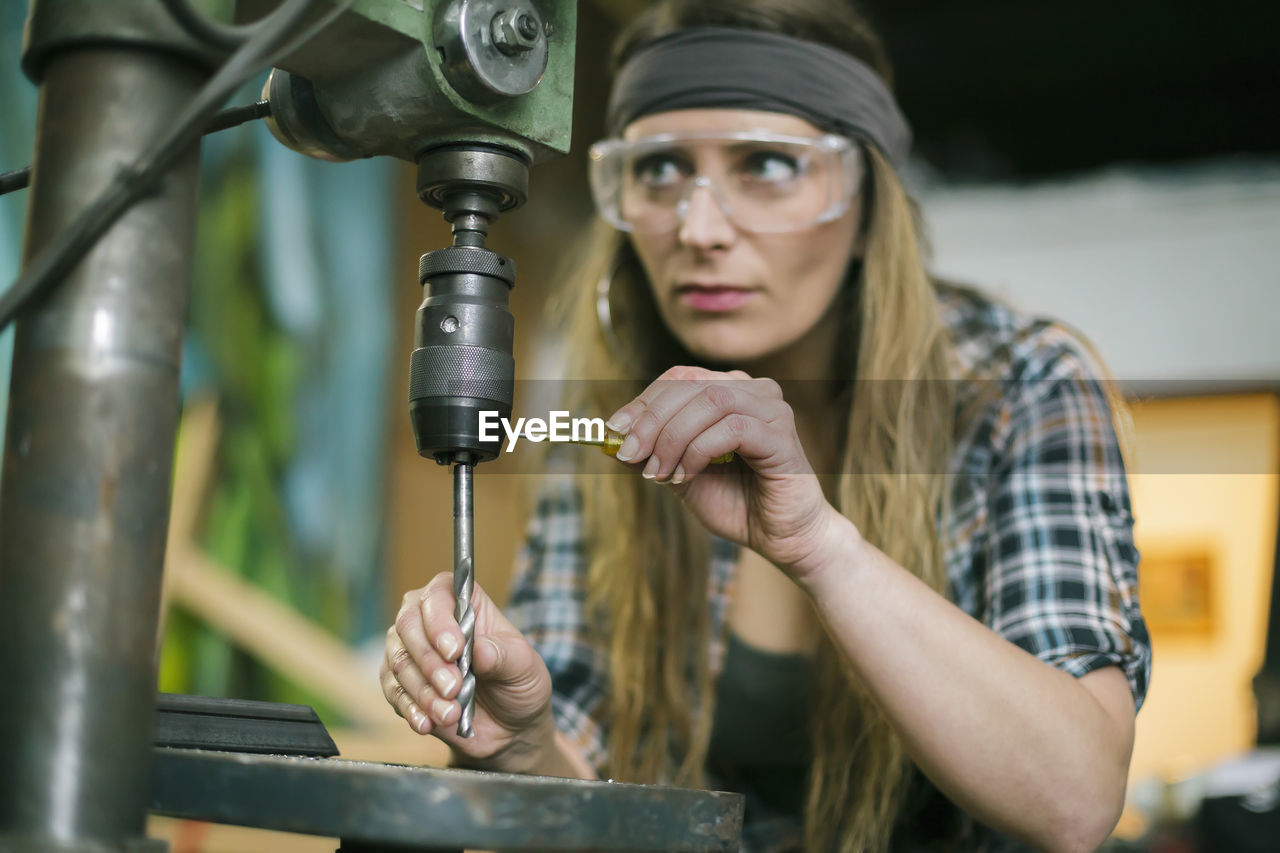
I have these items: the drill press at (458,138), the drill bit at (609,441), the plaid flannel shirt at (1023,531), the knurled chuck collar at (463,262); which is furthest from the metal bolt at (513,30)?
the plaid flannel shirt at (1023,531)

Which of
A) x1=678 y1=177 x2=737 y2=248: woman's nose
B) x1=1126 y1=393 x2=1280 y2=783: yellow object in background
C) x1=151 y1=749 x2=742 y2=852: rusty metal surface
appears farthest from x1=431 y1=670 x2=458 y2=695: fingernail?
x1=1126 y1=393 x2=1280 y2=783: yellow object in background

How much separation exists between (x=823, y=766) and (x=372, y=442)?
2156 mm

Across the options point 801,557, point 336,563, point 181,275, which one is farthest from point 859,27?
point 336,563

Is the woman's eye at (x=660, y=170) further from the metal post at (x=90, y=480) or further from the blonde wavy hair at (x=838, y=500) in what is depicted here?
the metal post at (x=90, y=480)

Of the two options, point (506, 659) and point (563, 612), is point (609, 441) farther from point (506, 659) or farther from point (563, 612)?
point (563, 612)

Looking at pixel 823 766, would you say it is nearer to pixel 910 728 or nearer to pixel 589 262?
pixel 910 728

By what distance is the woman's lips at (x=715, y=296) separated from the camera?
996mm

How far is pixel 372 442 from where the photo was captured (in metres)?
2.98

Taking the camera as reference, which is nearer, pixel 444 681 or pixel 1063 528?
pixel 444 681

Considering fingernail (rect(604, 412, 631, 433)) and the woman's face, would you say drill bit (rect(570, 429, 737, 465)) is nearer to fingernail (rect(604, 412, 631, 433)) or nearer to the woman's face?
fingernail (rect(604, 412, 631, 433))

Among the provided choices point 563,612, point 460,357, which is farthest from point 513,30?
point 563,612

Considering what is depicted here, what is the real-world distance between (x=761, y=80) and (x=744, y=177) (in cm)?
11

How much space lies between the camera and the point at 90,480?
41 centimetres

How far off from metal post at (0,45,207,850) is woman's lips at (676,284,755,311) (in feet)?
1.97
